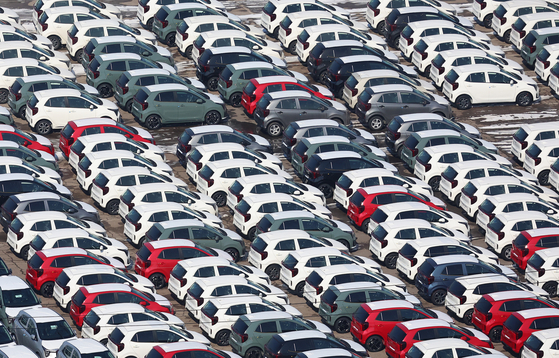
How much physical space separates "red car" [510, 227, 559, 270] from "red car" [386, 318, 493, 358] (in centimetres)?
589

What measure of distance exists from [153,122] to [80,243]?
451 inches

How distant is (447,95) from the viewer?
195 feet

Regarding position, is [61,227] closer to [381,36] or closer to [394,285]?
[394,285]

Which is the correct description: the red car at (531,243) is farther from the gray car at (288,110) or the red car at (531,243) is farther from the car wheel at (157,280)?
the car wheel at (157,280)

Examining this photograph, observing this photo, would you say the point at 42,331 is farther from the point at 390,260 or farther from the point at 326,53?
the point at 326,53

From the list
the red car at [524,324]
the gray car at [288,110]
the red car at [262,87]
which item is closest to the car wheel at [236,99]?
the red car at [262,87]

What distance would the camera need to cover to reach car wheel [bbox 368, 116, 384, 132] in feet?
187

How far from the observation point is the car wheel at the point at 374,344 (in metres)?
42.9

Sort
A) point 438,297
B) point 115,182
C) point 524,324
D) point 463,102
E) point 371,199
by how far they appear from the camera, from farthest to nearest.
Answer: point 463,102, point 371,199, point 115,182, point 438,297, point 524,324

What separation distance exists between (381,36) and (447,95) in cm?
773

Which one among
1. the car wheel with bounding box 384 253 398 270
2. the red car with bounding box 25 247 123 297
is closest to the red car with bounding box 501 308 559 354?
the car wheel with bounding box 384 253 398 270

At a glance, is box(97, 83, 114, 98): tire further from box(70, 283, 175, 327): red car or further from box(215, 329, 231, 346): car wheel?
box(215, 329, 231, 346): car wheel

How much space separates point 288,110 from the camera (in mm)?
55938

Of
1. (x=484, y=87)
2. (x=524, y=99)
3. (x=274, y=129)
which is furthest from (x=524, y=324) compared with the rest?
(x=524, y=99)
